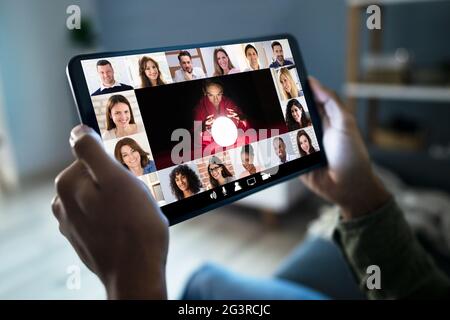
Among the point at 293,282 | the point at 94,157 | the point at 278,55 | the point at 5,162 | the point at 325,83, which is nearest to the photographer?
the point at 94,157

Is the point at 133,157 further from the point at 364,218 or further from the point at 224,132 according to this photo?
the point at 364,218

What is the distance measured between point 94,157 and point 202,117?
0.15 meters

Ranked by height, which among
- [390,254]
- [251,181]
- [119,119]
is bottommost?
[390,254]

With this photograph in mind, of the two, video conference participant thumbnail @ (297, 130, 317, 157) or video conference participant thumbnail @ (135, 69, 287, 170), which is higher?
video conference participant thumbnail @ (135, 69, 287, 170)

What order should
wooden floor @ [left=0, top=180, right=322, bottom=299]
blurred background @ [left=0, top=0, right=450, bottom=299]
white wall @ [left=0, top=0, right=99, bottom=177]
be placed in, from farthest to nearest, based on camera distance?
white wall @ [left=0, top=0, right=99, bottom=177]
blurred background @ [left=0, top=0, right=450, bottom=299]
wooden floor @ [left=0, top=180, right=322, bottom=299]

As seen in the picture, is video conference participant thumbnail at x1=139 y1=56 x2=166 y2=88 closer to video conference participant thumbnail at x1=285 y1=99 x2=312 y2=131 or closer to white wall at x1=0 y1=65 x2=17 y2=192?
video conference participant thumbnail at x1=285 y1=99 x2=312 y2=131

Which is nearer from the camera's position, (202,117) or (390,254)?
(202,117)

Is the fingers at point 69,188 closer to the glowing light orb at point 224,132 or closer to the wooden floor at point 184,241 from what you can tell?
the glowing light orb at point 224,132

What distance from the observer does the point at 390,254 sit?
54 centimetres

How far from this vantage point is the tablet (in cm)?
36

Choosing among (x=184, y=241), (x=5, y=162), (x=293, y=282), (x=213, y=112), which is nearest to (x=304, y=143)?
(x=213, y=112)

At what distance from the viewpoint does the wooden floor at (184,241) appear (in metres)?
1.45

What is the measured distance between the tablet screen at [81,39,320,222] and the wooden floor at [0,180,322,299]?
886mm

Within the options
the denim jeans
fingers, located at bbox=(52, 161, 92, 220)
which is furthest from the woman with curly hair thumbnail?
the denim jeans
